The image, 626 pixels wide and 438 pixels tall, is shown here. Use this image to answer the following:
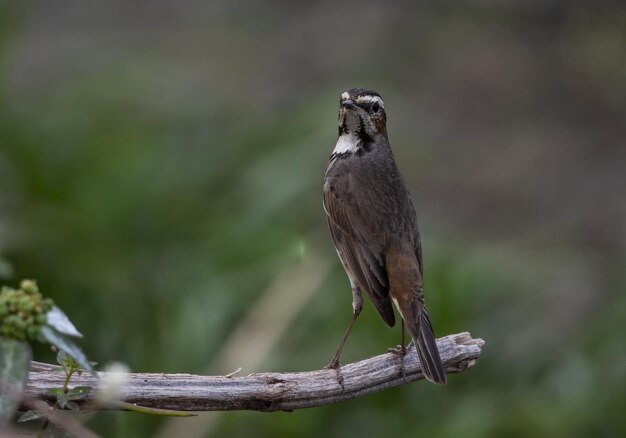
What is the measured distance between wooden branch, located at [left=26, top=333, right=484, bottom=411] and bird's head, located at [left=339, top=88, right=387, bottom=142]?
1752 millimetres

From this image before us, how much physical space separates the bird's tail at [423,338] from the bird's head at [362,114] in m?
1.09

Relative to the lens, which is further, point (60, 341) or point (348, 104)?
point (348, 104)

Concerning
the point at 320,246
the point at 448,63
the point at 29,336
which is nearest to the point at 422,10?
the point at 448,63

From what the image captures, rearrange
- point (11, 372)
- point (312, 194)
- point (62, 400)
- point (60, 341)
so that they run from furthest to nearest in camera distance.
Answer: point (312, 194) → point (62, 400) → point (60, 341) → point (11, 372)

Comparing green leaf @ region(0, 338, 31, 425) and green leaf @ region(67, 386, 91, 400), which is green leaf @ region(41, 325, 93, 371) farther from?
green leaf @ region(67, 386, 91, 400)

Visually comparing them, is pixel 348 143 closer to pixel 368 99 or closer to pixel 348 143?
pixel 348 143

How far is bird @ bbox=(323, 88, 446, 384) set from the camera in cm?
543

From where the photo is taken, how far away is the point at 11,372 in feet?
8.57

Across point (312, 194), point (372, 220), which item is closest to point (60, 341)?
point (372, 220)

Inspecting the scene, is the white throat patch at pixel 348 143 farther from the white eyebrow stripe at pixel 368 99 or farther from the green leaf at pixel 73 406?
the green leaf at pixel 73 406

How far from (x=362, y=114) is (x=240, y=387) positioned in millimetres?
2449

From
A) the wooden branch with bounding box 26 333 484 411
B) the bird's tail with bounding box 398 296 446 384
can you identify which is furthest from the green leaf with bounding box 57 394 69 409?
the bird's tail with bounding box 398 296 446 384

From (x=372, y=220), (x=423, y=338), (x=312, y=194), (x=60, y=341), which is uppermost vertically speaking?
(x=312, y=194)

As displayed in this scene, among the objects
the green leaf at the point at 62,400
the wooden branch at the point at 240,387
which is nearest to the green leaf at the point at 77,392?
the green leaf at the point at 62,400
